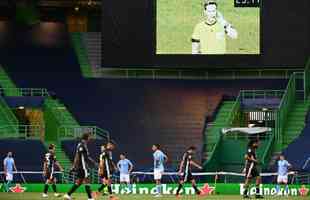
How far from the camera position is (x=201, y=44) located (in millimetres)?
45375

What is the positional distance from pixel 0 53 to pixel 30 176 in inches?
493

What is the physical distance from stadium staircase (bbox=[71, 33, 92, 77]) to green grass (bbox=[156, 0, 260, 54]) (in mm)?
5604

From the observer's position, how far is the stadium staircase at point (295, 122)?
144 ft

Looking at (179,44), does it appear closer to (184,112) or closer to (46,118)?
(184,112)

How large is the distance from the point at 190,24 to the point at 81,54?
8.12 m

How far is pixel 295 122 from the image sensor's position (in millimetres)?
45062

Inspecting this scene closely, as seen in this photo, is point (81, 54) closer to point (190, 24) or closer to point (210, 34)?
point (190, 24)

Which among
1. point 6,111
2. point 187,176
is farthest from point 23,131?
point 187,176

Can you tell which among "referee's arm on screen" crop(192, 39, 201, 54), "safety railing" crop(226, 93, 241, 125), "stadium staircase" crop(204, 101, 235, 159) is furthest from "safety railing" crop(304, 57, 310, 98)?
"referee's arm on screen" crop(192, 39, 201, 54)

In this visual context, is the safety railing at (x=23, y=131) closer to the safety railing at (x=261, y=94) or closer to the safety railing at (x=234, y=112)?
the safety railing at (x=234, y=112)

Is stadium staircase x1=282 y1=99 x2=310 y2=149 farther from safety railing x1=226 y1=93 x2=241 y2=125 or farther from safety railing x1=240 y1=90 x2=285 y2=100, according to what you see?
safety railing x1=226 y1=93 x2=241 y2=125

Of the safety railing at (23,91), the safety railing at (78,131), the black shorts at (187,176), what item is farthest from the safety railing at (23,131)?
the black shorts at (187,176)

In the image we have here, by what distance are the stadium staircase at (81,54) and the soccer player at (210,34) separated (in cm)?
706

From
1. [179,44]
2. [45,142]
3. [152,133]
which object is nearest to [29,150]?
[45,142]
